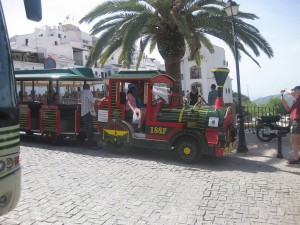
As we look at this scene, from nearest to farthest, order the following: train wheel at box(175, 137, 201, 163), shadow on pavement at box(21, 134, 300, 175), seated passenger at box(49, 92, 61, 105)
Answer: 1. shadow on pavement at box(21, 134, 300, 175)
2. train wheel at box(175, 137, 201, 163)
3. seated passenger at box(49, 92, 61, 105)

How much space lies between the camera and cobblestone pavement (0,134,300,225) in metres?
4.31

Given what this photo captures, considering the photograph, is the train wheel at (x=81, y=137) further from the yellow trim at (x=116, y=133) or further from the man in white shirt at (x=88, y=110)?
the yellow trim at (x=116, y=133)

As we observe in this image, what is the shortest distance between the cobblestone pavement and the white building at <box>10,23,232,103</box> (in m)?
30.4

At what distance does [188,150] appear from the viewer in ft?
24.7

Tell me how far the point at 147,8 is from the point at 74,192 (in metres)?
8.07

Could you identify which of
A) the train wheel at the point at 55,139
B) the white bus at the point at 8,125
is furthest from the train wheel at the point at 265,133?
the white bus at the point at 8,125

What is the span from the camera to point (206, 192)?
5340 millimetres

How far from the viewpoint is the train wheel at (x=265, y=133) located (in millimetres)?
10352

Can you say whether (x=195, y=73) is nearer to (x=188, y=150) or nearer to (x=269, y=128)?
(x=269, y=128)

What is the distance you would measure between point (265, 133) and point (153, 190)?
6.33m

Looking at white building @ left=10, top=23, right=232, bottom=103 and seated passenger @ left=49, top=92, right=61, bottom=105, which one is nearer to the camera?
seated passenger @ left=49, top=92, right=61, bottom=105

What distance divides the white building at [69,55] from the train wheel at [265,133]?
2684 centimetres

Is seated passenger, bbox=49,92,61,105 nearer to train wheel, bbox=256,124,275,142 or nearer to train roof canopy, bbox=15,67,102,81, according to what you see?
train roof canopy, bbox=15,67,102,81

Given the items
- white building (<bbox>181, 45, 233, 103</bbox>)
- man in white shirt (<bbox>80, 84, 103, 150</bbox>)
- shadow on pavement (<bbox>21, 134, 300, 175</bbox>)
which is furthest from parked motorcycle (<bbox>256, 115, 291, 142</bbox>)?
white building (<bbox>181, 45, 233, 103</bbox>)
